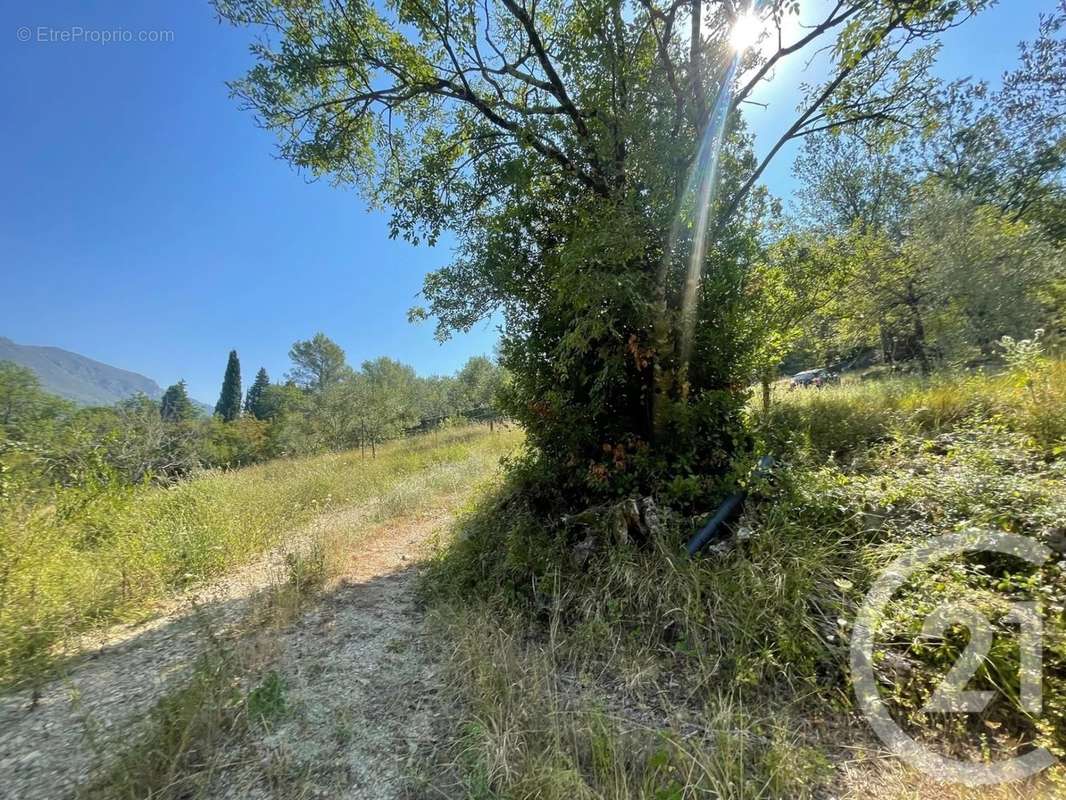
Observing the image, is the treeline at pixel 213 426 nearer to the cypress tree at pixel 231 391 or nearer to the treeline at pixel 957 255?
the cypress tree at pixel 231 391

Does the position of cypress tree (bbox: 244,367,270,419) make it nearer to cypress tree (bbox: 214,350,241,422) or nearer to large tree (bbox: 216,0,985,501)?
cypress tree (bbox: 214,350,241,422)

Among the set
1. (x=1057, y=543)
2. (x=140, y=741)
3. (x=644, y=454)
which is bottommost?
(x=140, y=741)

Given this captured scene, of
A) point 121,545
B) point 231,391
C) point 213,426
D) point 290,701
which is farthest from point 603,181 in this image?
point 231,391

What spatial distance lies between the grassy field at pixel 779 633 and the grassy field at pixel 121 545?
3.04m

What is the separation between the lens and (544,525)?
4000 mm

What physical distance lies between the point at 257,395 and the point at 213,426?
25.7 m

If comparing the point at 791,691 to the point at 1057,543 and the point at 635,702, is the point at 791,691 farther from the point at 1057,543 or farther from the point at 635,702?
the point at 1057,543

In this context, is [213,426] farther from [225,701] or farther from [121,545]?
[225,701]

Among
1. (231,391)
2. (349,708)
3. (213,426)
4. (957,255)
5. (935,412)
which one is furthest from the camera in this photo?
(231,391)

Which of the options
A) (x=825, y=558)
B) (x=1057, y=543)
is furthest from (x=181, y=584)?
(x=1057, y=543)

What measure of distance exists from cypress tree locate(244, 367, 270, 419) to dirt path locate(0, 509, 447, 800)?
5296cm

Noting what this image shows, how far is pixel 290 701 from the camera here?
2.30 meters

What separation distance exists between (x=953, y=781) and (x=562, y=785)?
5.72 feet

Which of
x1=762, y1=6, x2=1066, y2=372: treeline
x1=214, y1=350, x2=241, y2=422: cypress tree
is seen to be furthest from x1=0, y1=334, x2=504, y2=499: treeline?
x1=762, y1=6, x2=1066, y2=372: treeline
